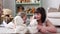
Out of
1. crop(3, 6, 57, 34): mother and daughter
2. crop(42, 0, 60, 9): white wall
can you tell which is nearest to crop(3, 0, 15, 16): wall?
crop(42, 0, 60, 9): white wall

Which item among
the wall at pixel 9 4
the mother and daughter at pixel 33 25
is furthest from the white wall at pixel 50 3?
the mother and daughter at pixel 33 25

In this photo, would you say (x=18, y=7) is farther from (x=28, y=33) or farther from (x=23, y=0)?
(x=28, y=33)

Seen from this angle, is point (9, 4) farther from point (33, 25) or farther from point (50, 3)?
point (33, 25)

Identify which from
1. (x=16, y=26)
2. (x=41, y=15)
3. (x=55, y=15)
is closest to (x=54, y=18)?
(x=55, y=15)

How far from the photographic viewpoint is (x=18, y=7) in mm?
4512

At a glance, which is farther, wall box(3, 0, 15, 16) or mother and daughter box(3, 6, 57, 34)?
wall box(3, 0, 15, 16)

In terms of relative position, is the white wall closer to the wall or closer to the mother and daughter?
the wall

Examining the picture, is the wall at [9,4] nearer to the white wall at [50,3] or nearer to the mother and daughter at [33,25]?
the white wall at [50,3]

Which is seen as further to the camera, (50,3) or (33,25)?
(50,3)

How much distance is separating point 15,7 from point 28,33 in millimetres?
3674

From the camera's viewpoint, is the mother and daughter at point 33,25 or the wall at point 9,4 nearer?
the mother and daughter at point 33,25

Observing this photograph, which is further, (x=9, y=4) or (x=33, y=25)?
(x=9, y=4)

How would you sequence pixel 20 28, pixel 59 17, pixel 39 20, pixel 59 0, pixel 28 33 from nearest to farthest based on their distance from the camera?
pixel 28 33 → pixel 20 28 → pixel 39 20 → pixel 59 17 → pixel 59 0

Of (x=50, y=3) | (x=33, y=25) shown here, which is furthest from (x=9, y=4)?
(x=33, y=25)
